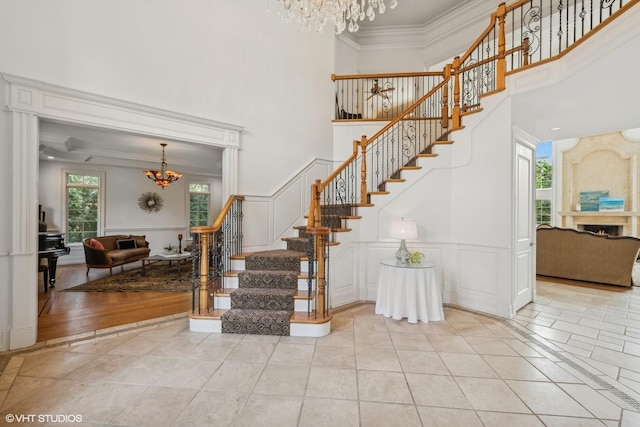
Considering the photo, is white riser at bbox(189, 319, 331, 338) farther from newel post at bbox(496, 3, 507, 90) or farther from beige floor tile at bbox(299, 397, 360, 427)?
newel post at bbox(496, 3, 507, 90)

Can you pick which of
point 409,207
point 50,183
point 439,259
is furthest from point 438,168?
point 50,183

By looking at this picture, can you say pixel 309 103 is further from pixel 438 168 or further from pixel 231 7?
pixel 438 168

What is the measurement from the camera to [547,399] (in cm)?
206

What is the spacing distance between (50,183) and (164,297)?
215 inches

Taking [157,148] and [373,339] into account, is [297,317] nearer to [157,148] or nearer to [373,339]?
[373,339]

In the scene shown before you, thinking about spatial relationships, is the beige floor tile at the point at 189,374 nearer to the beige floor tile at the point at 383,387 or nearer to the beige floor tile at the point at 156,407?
the beige floor tile at the point at 156,407

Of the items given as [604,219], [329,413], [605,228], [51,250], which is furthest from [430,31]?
[51,250]

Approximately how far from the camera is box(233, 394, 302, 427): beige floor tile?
6.00 feet

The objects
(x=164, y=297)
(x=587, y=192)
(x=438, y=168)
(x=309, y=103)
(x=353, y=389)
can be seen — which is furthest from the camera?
(x=587, y=192)

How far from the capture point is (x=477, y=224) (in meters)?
3.93

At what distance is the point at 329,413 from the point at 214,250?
237 centimetres

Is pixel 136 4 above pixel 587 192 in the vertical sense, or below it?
above

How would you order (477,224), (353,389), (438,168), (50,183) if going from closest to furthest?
1. (353,389)
2. (477,224)
3. (438,168)
4. (50,183)

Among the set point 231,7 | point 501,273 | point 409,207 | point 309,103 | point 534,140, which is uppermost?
point 231,7
